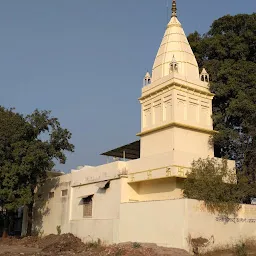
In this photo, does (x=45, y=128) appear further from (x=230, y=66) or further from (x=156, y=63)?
(x=230, y=66)

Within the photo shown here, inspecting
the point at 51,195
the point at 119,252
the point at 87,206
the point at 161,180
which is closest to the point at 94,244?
the point at 87,206

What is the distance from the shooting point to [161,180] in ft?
71.6

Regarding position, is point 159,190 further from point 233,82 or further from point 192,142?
point 233,82

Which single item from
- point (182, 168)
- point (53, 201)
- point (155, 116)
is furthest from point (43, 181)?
point (182, 168)

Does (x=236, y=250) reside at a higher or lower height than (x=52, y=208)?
lower

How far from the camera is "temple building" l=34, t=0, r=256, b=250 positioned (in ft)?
60.8

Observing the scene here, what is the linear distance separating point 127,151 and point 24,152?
7772mm

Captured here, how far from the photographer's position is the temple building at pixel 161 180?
60.8 feet

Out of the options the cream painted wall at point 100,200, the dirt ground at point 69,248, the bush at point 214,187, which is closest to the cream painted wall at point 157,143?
the bush at point 214,187

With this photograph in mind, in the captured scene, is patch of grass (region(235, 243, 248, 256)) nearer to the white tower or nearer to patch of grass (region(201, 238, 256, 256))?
patch of grass (region(201, 238, 256, 256))

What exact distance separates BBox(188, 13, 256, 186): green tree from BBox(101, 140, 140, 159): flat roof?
599cm

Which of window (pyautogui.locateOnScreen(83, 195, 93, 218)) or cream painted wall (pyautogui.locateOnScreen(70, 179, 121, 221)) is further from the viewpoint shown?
window (pyautogui.locateOnScreen(83, 195, 93, 218))

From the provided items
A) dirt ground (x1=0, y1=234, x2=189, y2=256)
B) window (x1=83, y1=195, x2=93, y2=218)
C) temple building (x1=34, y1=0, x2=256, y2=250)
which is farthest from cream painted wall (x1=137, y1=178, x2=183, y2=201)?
window (x1=83, y1=195, x2=93, y2=218)

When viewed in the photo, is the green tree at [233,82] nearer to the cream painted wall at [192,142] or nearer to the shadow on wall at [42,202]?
the cream painted wall at [192,142]
